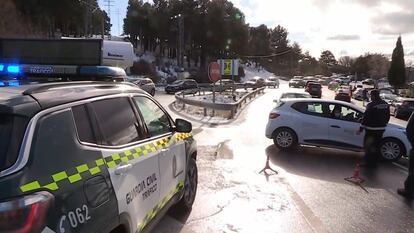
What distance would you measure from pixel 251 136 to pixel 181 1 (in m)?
74.6

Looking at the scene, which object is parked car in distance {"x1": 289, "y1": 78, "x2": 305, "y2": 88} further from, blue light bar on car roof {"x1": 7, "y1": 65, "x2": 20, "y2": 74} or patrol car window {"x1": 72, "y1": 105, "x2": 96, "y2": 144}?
patrol car window {"x1": 72, "y1": 105, "x2": 96, "y2": 144}

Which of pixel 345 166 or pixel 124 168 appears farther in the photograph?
pixel 345 166

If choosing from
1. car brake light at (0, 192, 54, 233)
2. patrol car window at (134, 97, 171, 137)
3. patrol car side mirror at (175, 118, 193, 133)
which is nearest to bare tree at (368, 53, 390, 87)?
patrol car side mirror at (175, 118, 193, 133)

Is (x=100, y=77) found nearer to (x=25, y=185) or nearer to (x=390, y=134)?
(x=25, y=185)

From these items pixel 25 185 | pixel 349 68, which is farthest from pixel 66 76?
pixel 349 68

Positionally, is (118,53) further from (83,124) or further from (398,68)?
(398,68)

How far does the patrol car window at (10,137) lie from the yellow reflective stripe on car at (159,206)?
1621 millimetres

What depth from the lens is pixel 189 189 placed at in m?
6.47

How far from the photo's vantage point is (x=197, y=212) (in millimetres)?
6547

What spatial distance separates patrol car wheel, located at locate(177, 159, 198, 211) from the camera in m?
6.27

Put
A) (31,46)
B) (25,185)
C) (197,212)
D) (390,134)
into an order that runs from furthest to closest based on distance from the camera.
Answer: (390,134)
(197,212)
(31,46)
(25,185)

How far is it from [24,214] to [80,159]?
0.66 metres

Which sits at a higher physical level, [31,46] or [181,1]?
[181,1]

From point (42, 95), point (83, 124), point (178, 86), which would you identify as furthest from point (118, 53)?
point (178, 86)
